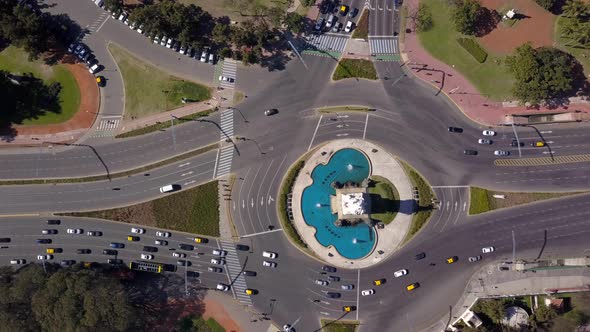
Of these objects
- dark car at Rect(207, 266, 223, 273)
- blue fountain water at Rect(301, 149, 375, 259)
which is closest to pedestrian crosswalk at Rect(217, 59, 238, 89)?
blue fountain water at Rect(301, 149, 375, 259)

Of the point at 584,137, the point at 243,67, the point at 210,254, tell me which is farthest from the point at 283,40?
the point at 584,137

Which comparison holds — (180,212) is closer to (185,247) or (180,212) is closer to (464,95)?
(185,247)

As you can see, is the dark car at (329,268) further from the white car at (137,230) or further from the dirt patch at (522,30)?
the dirt patch at (522,30)

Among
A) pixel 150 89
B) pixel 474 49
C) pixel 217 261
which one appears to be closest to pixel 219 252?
pixel 217 261

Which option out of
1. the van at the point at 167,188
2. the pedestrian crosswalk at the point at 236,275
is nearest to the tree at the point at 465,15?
the pedestrian crosswalk at the point at 236,275

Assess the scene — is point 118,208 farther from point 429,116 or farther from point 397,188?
point 429,116
